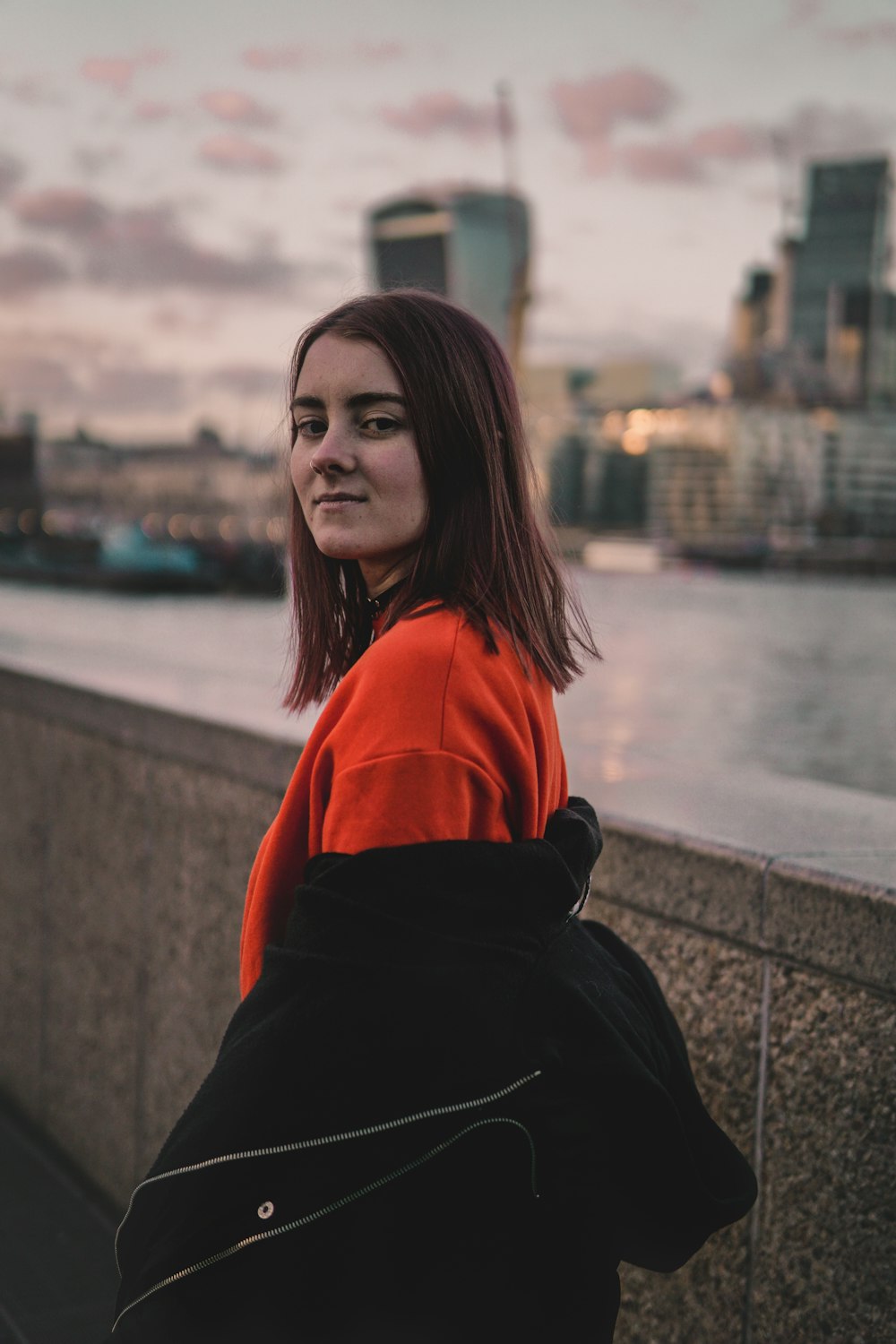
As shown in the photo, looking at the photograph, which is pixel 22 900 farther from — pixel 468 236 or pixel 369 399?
pixel 468 236

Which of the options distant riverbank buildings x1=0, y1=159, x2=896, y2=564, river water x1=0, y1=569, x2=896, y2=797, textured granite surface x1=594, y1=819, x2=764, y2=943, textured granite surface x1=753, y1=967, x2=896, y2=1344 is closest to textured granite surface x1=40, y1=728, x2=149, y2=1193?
river water x1=0, y1=569, x2=896, y2=797

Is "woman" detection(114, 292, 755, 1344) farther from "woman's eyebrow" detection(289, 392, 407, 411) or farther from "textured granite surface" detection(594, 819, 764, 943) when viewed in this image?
"textured granite surface" detection(594, 819, 764, 943)

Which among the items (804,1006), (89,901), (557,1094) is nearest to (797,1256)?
(804,1006)

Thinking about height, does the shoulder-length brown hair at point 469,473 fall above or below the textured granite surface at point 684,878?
above

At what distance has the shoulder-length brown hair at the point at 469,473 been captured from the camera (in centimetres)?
164

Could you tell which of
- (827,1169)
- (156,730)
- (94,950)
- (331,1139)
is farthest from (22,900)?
(331,1139)

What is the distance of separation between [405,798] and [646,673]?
880 inches

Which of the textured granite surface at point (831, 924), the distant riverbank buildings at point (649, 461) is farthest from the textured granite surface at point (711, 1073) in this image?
the distant riverbank buildings at point (649, 461)

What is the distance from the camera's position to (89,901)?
14.1 ft

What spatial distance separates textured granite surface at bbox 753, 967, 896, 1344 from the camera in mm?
2090

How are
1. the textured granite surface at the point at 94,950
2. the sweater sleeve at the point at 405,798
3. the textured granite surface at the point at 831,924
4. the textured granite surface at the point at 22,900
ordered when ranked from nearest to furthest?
the sweater sleeve at the point at 405,798
the textured granite surface at the point at 831,924
the textured granite surface at the point at 94,950
the textured granite surface at the point at 22,900

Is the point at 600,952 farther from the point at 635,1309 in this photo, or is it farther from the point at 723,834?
the point at 635,1309

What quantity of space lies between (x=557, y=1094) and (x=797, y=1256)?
0.87m

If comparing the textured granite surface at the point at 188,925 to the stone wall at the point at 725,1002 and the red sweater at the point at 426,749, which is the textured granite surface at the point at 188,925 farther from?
the red sweater at the point at 426,749
